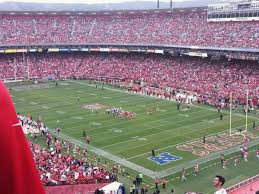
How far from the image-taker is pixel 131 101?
4428 centimetres

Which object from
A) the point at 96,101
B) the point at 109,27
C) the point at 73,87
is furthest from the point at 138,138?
the point at 109,27

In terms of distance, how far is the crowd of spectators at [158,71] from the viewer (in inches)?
1820

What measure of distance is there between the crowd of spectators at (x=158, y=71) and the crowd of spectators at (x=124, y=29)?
8.50ft

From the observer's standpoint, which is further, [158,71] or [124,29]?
[124,29]

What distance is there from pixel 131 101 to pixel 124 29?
28396mm

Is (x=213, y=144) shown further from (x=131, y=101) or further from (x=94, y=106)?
(x=131, y=101)

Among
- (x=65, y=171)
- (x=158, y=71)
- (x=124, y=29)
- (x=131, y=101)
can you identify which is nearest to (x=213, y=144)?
(x=65, y=171)

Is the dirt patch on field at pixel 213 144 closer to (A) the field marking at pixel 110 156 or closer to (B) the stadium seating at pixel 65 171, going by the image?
(A) the field marking at pixel 110 156

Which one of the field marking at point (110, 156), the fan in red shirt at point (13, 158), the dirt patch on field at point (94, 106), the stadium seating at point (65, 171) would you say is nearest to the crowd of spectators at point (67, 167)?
the stadium seating at point (65, 171)

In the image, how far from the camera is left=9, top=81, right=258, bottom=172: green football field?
28156 millimetres

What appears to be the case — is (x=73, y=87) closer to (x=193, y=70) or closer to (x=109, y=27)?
(x=193, y=70)

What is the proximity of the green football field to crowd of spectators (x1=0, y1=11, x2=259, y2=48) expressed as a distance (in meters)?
15.9

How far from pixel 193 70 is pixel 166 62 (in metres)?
6.69

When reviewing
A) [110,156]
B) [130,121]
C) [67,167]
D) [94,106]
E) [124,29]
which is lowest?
[110,156]
